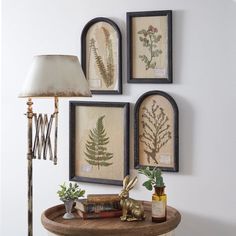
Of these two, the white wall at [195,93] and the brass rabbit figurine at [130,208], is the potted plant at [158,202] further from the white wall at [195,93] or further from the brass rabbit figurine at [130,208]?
the white wall at [195,93]

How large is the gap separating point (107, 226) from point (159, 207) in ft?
0.85

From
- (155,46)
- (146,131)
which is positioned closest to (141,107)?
(146,131)

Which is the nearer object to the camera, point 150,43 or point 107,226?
point 107,226

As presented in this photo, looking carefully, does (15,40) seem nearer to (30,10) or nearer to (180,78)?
(30,10)

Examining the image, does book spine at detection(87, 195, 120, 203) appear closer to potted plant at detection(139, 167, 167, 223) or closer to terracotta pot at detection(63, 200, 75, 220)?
terracotta pot at detection(63, 200, 75, 220)

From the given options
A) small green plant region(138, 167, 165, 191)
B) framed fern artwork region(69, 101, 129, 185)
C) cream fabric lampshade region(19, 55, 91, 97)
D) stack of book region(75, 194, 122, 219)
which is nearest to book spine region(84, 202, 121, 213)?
stack of book region(75, 194, 122, 219)

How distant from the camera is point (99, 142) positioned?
309 centimetres

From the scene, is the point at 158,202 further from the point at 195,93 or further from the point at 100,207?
the point at 195,93

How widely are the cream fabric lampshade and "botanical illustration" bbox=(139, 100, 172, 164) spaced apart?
0.52 metres

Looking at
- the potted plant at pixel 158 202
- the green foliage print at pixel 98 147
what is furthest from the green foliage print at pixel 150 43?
the potted plant at pixel 158 202

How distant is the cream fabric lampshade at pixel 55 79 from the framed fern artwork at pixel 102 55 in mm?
508

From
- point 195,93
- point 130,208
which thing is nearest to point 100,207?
point 130,208

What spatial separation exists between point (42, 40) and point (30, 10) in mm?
202

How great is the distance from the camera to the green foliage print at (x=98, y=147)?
10.1 ft
